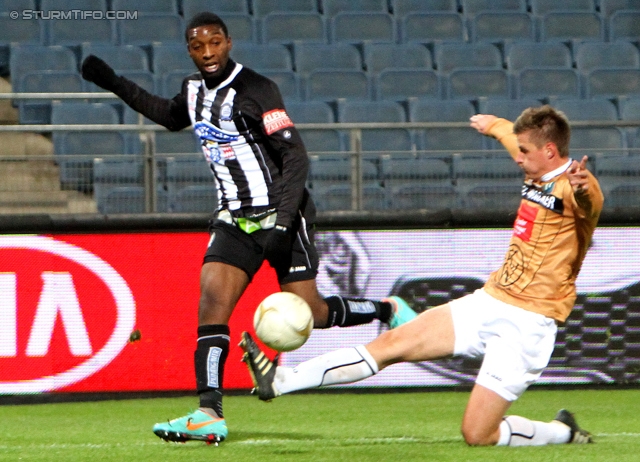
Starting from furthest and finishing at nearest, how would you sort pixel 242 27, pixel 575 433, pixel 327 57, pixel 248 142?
pixel 242 27 < pixel 327 57 < pixel 248 142 < pixel 575 433

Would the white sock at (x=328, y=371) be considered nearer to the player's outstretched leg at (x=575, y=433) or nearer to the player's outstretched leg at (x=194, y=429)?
the player's outstretched leg at (x=194, y=429)

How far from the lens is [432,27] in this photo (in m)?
12.9

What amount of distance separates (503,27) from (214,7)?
3.64 meters

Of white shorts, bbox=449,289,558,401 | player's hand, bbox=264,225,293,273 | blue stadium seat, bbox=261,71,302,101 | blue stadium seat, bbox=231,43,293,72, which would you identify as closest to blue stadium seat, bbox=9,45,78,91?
blue stadium seat, bbox=231,43,293,72

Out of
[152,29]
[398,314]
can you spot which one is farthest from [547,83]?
[398,314]

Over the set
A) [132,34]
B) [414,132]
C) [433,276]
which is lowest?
[433,276]

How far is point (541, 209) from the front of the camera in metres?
5.07

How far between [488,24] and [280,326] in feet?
28.9

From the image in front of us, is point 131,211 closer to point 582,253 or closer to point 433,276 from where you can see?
point 433,276

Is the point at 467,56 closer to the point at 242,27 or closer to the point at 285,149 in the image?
the point at 242,27

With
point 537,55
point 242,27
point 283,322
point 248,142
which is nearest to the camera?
point 283,322

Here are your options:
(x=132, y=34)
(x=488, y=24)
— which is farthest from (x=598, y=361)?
(x=132, y=34)

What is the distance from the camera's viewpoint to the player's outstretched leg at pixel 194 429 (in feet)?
16.9

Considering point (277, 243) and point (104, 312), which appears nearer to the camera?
point (277, 243)
